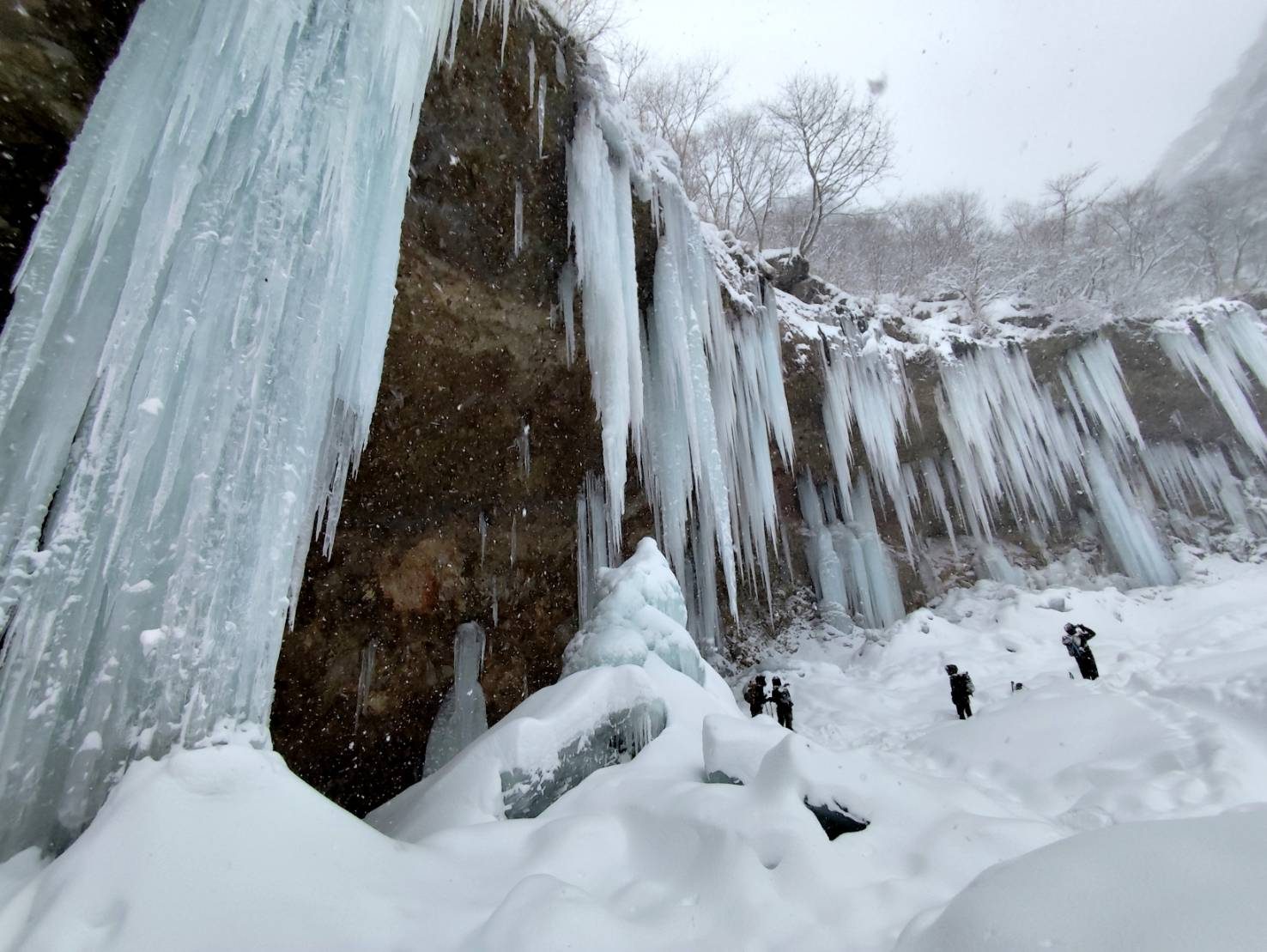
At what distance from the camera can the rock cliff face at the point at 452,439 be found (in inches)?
182

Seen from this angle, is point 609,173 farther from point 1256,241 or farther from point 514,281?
point 1256,241

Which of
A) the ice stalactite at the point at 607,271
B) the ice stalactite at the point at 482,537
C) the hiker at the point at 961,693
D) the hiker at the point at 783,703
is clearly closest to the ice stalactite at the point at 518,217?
the ice stalactite at the point at 607,271

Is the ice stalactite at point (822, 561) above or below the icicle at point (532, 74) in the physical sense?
below

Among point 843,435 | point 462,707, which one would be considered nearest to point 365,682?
point 462,707

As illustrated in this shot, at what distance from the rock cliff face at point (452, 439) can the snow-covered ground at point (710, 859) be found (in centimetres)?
270

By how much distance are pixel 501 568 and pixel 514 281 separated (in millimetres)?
3274

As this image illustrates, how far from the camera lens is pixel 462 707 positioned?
6.25 meters

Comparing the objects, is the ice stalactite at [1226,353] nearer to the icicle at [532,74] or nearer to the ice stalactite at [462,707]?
the icicle at [532,74]

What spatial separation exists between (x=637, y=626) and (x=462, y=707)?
2595 mm

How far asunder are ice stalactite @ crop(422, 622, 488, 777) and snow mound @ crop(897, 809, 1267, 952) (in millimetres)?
5459

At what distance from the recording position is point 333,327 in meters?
3.14

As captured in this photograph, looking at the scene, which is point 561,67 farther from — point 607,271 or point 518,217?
point 607,271

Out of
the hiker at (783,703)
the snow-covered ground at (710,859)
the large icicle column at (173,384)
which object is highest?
the large icicle column at (173,384)

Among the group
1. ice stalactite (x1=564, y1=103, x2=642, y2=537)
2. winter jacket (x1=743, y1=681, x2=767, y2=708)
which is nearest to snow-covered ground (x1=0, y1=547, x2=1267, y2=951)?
ice stalactite (x1=564, y1=103, x2=642, y2=537)
